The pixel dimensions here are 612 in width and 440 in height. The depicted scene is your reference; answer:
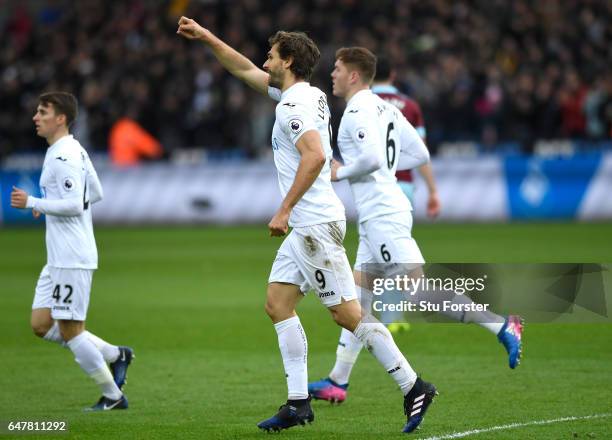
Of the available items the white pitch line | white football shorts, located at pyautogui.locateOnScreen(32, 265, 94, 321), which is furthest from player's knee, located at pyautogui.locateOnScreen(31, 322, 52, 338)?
the white pitch line

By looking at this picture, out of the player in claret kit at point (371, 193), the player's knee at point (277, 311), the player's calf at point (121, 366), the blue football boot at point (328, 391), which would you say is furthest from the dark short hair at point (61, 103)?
the blue football boot at point (328, 391)

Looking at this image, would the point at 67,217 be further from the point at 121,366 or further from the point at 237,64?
the point at 237,64

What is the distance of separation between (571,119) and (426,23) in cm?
487

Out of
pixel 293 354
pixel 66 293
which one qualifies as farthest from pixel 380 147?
pixel 66 293

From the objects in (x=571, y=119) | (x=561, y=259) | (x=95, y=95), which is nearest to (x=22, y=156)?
(x=95, y=95)

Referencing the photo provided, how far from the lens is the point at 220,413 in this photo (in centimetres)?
845

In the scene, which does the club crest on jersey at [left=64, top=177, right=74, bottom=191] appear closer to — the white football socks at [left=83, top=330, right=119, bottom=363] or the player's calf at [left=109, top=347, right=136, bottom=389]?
the white football socks at [left=83, top=330, right=119, bottom=363]

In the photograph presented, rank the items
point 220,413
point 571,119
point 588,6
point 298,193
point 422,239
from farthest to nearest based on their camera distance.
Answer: point 588,6 → point 571,119 → point 422,239 → point 220,413 → point 298,193

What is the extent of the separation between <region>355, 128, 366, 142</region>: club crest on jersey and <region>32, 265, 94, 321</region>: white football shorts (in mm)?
2234

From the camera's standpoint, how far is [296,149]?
7.66 meters

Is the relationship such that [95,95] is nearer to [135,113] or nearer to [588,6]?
[135,113]

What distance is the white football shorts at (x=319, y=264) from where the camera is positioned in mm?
7641

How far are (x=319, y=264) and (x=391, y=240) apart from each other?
5.79ft

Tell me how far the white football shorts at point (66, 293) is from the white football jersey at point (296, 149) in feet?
6.44
